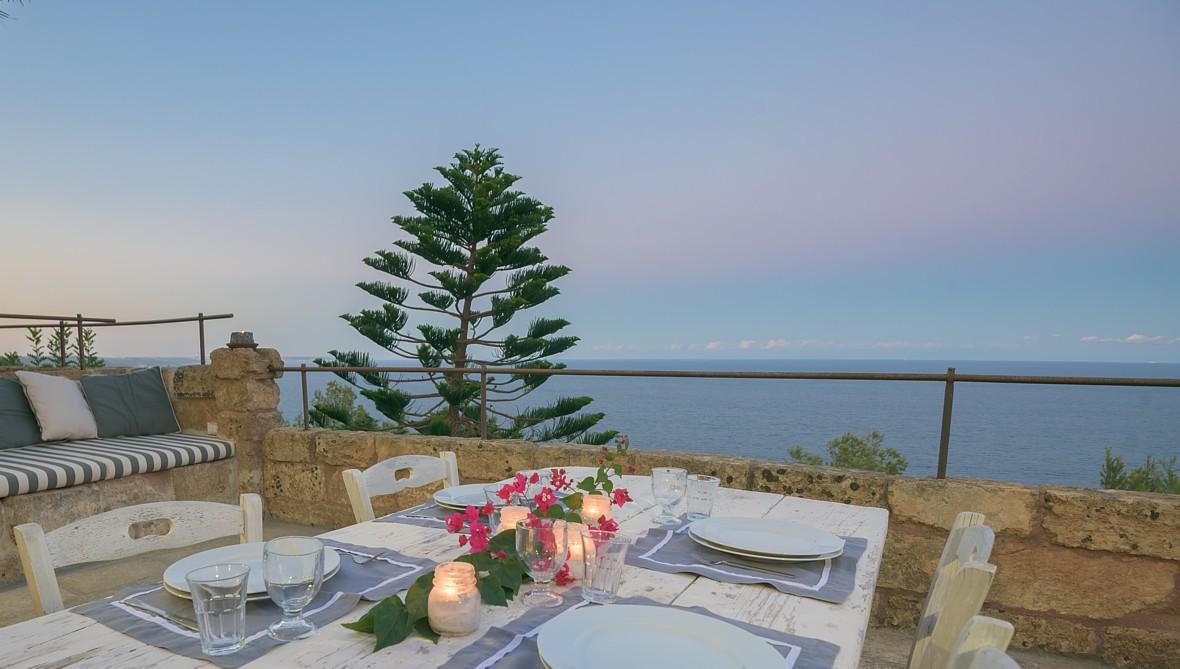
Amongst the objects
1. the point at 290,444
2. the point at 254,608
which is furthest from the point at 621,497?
the point at 290,444

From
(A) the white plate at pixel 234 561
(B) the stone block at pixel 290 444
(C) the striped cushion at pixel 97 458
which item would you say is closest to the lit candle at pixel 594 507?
(A) the white plate at pixel 234 561

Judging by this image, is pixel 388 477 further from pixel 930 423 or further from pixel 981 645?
pixel 930 423

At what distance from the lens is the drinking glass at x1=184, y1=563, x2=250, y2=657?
0.57 meters

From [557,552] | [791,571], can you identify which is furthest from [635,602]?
[791,571]

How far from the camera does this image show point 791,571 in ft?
2.84

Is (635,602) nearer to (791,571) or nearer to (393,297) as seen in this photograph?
(791,571)

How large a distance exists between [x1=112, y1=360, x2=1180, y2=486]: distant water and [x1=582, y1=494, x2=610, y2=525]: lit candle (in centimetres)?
1225

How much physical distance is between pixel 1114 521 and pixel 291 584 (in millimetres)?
2245

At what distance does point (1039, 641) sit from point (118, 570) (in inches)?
145

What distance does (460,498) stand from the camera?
1.22 m

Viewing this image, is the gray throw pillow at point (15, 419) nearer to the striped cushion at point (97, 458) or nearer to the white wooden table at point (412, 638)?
the striped cushion at point (97, 458)

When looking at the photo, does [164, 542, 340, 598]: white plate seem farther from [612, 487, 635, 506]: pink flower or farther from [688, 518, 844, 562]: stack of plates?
[688, 518, 844, 562]: stack of plates

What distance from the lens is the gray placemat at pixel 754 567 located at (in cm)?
81

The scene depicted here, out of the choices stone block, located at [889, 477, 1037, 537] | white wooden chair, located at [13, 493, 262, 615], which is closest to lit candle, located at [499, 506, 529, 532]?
white wooden chair, located at [13, 493, 262, 615]
